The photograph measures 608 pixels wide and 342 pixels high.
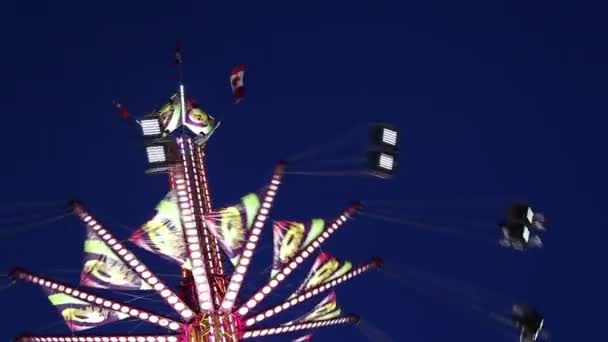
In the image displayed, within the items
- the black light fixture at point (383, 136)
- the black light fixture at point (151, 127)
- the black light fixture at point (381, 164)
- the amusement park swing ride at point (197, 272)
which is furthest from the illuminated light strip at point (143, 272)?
the black light fixture at point (383, 136)

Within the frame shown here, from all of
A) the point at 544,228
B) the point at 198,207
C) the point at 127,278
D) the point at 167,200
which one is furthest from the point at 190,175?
the point at 544,228

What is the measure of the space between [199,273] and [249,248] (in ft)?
5.13

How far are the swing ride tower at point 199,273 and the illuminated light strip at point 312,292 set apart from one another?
0.03m

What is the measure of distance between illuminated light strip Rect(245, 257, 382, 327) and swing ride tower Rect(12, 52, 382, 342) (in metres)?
0.03

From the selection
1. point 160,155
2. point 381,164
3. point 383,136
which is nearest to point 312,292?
point 160,155

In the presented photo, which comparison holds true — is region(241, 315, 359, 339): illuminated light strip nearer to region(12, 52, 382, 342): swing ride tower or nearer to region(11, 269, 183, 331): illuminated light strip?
region(12, 52, 382, 342): swing ride tower

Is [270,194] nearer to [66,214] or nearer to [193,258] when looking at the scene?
[193,258]

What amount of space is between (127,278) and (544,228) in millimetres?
10768

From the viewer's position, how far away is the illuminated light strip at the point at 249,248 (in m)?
19.9

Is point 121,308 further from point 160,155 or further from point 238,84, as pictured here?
point 238,84

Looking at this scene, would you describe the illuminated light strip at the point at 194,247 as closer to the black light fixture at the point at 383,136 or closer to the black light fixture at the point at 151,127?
the black light fixture at the point at 151,127

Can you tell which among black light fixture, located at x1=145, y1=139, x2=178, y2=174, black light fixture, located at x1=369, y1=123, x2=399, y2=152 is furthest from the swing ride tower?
black light fixture, located at x1=369, y1=123, x2=399, y2=152

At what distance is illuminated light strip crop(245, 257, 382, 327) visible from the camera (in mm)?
20875

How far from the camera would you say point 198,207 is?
1003 inches
